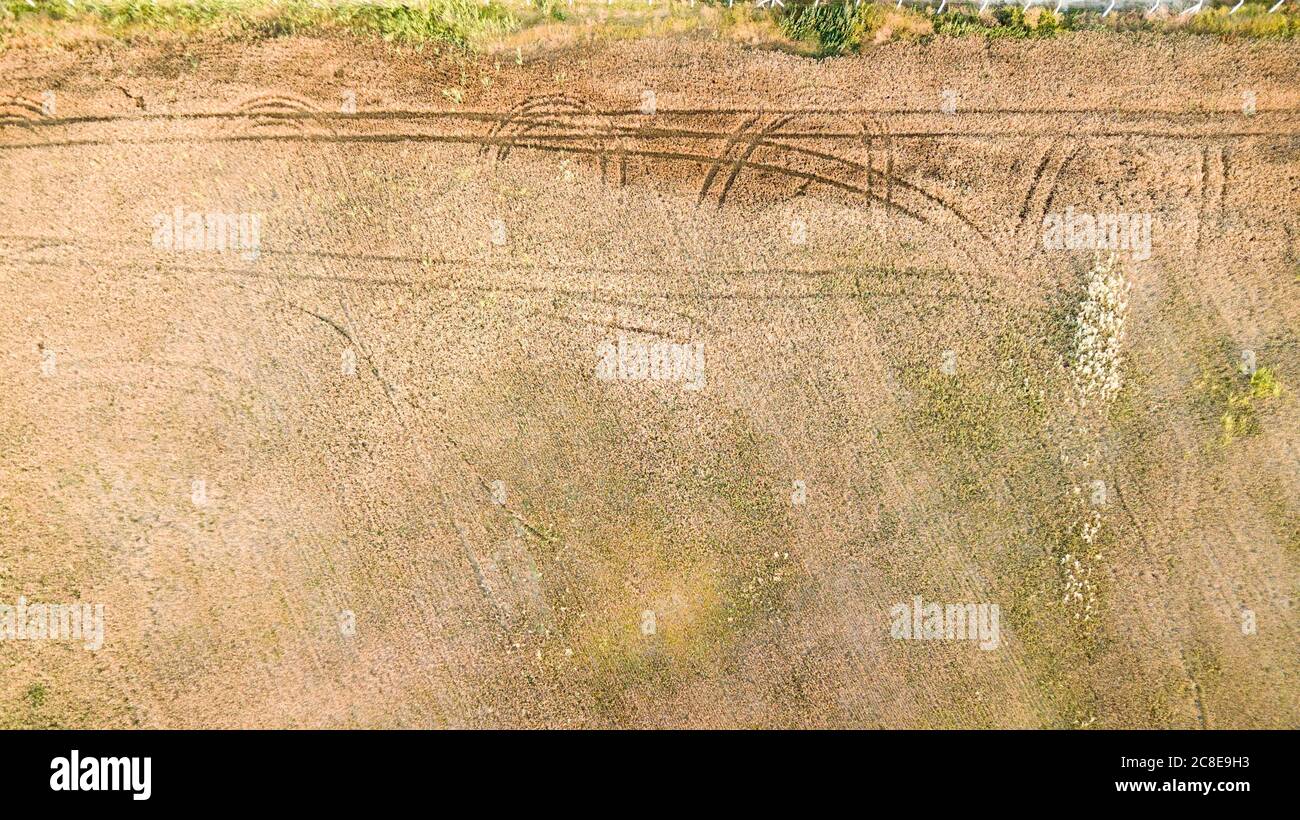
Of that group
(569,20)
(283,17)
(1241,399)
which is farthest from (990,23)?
(283,17)

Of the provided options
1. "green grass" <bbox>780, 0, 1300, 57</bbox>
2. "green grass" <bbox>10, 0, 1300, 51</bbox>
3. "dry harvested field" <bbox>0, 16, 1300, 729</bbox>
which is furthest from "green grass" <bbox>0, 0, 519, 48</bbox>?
"green grass" <bbox>780, 0, 1300, 57</bbox>

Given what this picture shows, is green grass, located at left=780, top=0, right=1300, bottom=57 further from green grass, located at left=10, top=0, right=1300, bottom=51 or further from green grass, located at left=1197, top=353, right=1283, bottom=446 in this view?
green grass, located at left=1197, top=353, right=1283, bottom=446

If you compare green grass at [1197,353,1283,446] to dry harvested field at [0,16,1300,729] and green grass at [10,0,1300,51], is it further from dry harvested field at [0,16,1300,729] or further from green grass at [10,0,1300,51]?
green grass at [10,0,1300,51]

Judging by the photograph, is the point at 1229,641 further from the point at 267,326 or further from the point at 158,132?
the point at 158,132

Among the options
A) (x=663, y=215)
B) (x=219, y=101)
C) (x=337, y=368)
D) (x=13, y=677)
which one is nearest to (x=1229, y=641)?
(x=663, y=215)

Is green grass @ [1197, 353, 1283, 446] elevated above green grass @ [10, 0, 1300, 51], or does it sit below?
below

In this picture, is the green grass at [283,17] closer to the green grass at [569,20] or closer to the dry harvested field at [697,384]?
the green grass at [569,20]

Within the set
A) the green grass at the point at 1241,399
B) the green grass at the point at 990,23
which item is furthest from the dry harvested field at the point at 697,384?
the green grass at the point at 990,23

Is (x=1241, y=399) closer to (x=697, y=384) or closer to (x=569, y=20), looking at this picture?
(x=697, y=384)
